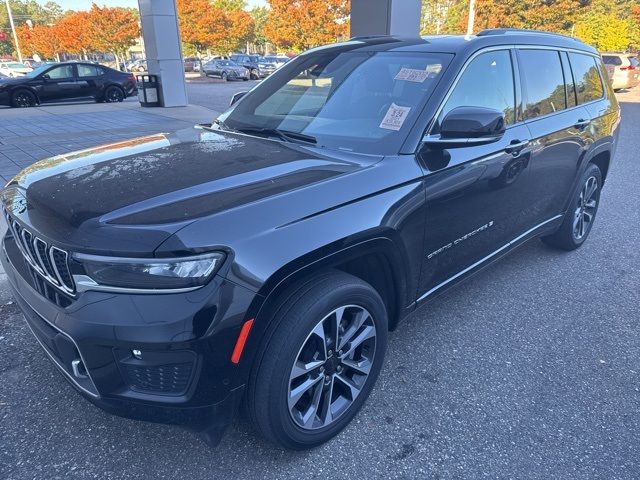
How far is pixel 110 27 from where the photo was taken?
48812 mm

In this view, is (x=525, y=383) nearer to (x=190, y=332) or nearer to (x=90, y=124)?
(x=190, y=332)

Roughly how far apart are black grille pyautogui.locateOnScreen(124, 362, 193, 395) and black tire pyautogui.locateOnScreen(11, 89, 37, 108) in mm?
16849

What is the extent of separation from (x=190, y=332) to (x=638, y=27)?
2110 inches

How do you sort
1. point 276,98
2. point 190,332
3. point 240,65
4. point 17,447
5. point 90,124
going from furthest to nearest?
1. point 240,65
2. point 90,124
3. point 276,98
4. point 17,447
5. point 190,332

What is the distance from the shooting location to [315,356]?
7.18ft

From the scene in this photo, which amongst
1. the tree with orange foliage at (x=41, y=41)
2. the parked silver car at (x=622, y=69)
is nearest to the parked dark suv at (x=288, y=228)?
the parked silver car at (x=622, y=69)

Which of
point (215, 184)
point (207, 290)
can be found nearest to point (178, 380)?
point (207, 290)

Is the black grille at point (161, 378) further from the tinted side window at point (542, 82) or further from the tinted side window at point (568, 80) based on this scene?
the tinted side window at point (568, 80)

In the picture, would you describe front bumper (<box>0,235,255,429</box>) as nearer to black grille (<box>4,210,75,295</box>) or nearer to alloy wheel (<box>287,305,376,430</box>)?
black grille (<box>4,210,75,295</box>)

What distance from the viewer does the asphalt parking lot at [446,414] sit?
2191 millimetres

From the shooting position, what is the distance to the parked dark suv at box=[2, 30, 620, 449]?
69.3 inches

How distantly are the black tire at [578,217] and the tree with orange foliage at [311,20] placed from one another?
111 ft

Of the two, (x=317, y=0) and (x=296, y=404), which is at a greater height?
(x=317, y=0)

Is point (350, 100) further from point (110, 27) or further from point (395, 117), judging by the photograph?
point (110, 27)
